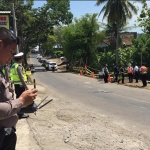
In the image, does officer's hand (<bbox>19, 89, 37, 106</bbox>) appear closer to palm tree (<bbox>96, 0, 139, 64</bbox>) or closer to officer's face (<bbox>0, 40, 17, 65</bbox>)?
officer's face (<bbox>0, 40, 17, 65</bbox>)

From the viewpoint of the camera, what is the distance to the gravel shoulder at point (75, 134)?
5.46 m

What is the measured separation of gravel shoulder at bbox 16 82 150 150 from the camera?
215 inches

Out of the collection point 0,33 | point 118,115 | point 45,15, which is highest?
point 45,15

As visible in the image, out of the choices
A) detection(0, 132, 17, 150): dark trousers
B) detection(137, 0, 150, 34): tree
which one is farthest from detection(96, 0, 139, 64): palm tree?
detection(0, 132, 17, 150): dark trousers

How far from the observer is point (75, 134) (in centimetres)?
626

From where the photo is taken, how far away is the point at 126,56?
37219 mm

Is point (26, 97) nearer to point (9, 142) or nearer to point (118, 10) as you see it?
point (9, 142)

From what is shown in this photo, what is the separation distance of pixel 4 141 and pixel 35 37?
51.3 meters

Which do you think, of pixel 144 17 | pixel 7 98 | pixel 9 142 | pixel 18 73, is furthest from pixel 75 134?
pixel 144 17

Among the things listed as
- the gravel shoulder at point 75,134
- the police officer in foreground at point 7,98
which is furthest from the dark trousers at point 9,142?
the gravel shoulder at point 75,134

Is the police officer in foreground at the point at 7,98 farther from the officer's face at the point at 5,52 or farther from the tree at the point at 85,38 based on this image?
the tree at the point at 85,38

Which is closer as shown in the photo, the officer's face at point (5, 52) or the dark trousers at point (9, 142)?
the officer's face at point (5, 52)

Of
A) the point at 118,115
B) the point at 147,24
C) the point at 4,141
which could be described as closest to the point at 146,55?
the point at 147,24

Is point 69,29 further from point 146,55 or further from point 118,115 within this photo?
point 118,115
